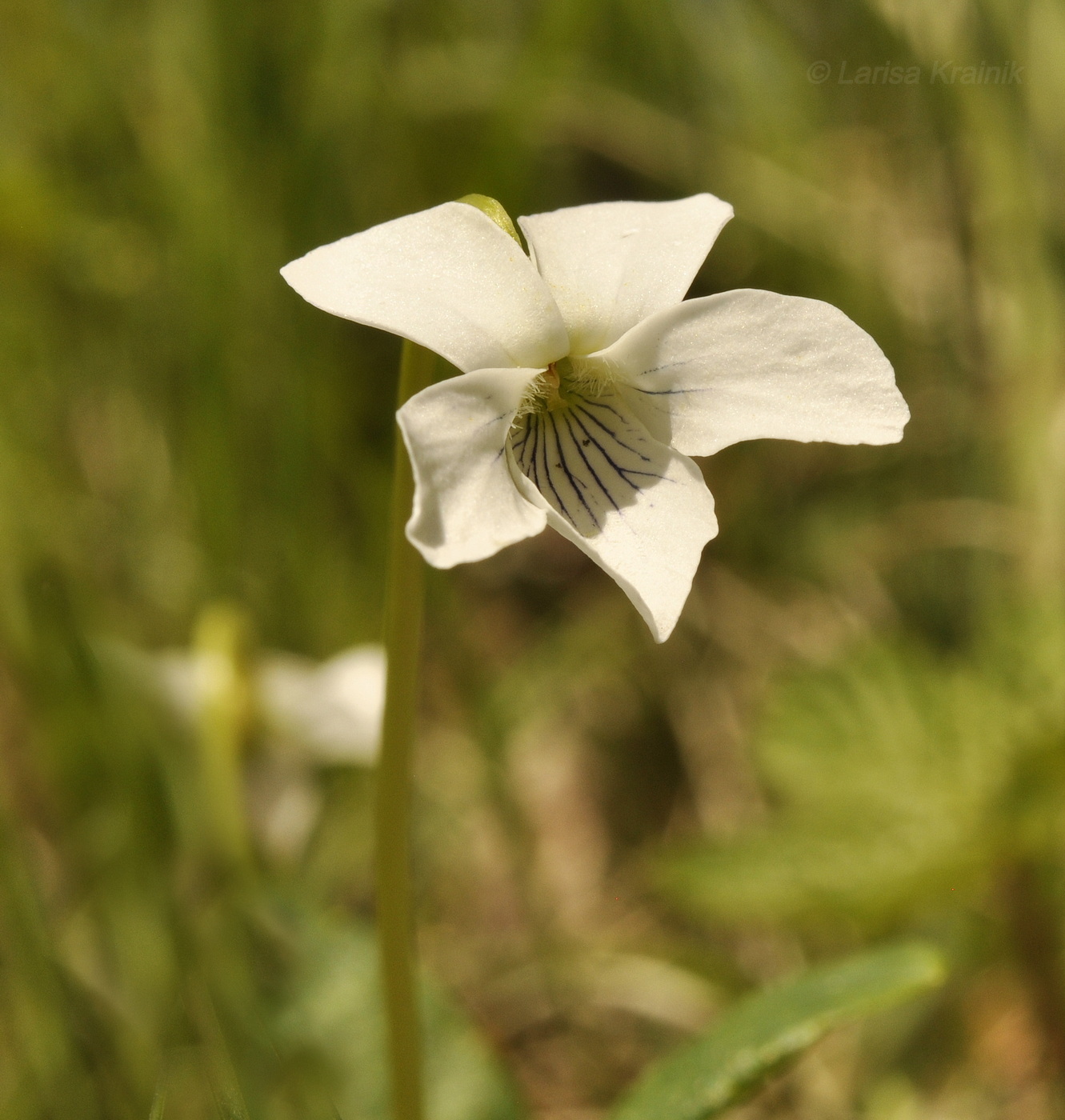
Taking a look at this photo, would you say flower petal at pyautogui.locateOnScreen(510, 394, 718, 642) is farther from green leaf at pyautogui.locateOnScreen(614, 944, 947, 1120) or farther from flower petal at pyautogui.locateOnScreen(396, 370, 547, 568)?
green leaf at pyautogui.locateOnScreen(614, 944, 947, 1120)

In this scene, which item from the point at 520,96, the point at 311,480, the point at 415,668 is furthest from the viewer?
the point at 311,480

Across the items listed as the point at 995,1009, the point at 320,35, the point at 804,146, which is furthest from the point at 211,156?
the point at 995,1009

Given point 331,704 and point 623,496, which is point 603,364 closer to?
point 623,496

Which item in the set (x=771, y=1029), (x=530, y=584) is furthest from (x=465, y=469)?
(x=530, y=584)

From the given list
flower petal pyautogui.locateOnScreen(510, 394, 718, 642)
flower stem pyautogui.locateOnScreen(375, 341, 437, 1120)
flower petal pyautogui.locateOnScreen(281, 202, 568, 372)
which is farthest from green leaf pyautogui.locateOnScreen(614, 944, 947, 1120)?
flower petal pyautogui.locateOnScreen(281, 202, 568, 372)

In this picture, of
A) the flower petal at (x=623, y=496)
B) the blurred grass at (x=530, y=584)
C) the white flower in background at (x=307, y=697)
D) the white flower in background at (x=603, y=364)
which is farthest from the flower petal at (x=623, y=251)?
the white flower in background at (x=307, y=697)

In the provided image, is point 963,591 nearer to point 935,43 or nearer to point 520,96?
Result: point 935,43
